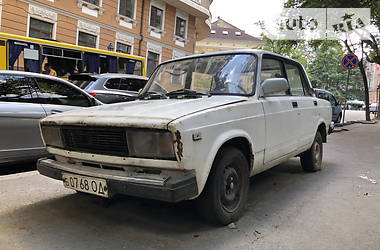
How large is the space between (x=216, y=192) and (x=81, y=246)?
3.87 feet

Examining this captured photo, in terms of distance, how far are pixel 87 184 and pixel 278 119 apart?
2.31 m

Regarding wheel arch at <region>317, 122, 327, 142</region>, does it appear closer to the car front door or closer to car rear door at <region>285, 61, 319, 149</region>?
car rear door at <region>285, 61, 319, 149</region>

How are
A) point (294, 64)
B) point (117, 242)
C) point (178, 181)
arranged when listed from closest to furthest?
point (178, 181), point (117, 242), point (294, 64)

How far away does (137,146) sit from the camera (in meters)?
2.60

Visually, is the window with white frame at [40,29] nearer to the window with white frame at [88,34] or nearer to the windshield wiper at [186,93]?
the window with white frame at [88,34]

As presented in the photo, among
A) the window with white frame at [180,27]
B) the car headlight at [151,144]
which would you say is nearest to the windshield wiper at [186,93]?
the car headlight at [151,144]

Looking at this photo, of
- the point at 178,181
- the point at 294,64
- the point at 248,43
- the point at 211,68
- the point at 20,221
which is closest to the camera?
the point at 178,181

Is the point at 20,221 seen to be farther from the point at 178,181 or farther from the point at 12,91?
the point at 12,91

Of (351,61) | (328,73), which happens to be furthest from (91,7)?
(328,73)

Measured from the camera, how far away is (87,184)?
2.75 metres

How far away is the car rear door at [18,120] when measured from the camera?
4.36m

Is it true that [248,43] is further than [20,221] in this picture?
Yes

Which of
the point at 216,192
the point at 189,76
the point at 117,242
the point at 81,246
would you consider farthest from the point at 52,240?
the point at 189,76

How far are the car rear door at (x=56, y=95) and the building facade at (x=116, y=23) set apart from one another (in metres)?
10.8
